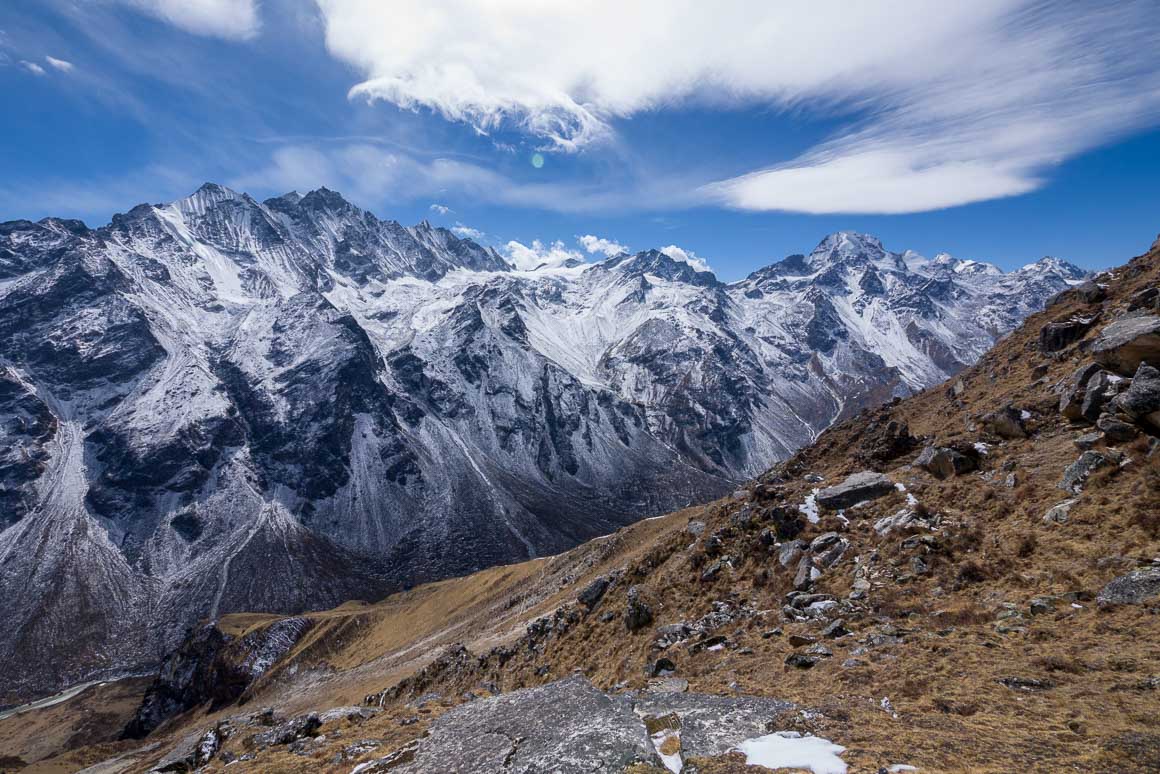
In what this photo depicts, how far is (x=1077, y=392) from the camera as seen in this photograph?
2498 centimetres

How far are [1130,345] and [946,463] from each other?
8.70 meters

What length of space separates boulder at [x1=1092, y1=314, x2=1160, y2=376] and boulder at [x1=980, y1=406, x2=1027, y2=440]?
13.9ft

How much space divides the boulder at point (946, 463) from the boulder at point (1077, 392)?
448 cm

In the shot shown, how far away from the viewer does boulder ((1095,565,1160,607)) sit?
1554 cm

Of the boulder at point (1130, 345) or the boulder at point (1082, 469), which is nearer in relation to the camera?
the boulder at point (1082, 469)

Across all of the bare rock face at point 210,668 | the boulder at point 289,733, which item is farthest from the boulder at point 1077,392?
the bare rock face at point 210,668

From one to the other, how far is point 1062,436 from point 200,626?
6857 inches

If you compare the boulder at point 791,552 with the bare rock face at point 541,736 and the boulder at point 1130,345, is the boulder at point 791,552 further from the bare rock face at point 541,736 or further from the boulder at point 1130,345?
the boulder at point 1130,345

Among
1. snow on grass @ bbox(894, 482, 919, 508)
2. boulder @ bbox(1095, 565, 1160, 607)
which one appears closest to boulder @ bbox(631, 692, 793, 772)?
boulder @ bbox(1095, 565, 1160, 607)

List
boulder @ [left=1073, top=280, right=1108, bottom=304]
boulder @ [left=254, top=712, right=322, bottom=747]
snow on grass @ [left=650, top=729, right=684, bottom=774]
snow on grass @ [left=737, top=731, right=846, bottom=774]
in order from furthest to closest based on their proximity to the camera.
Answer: boulder @ [left=1073, top=280, right=1108, bottom=304] → boulder @ [left=254, top=712, right=322, bottom=747] → snow on grass @ [left=650, top=729, right=684, bottom=774] → snow on grass @ [left=737, top=731, right=846, bottom=774]

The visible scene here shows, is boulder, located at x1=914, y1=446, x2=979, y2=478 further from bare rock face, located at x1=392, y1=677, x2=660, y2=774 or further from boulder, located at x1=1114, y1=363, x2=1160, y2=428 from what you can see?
bare rock face, located at x1=392, y1=677, x2=660, y2=774

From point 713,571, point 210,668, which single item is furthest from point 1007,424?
point 210,668

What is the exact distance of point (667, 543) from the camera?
3781 cm

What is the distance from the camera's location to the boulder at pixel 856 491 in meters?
28.5
